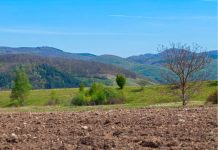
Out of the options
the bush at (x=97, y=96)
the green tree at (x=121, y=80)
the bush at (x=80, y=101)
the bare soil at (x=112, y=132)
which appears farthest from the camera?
the green tree at (x=121, y=80)

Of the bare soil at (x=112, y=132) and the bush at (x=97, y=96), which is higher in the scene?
the bare soil at (x=112, y=132)

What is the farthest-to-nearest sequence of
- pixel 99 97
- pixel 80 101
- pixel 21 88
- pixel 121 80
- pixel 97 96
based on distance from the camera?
1. pixel 121 80
2. pixel 21 88
3. pixel 99 97
4. pixel 97 96
5. pixel 80 101

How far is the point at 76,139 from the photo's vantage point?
9.17 m

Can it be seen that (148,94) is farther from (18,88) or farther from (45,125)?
(45,125)

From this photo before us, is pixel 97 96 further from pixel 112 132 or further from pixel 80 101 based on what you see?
pixel 112 132

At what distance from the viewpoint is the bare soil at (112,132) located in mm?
8543

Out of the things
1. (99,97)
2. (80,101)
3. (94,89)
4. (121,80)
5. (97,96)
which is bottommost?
(80,101)

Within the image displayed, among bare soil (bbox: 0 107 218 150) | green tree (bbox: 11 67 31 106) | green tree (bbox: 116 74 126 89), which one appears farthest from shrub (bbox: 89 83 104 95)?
bare soil (bbox: 0 107 218 150)

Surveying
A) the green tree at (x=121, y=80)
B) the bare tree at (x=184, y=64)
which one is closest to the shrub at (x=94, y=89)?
the bare tree at (x=184, y=64)

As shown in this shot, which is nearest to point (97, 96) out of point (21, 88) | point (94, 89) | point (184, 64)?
point (94, 89)

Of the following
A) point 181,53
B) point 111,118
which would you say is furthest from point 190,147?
point 181,53

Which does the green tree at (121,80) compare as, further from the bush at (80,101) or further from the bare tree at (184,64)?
the bare tree at (184,64)

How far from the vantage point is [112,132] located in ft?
32.2

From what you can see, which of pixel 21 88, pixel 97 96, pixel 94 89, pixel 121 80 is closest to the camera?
pixel 97 96
